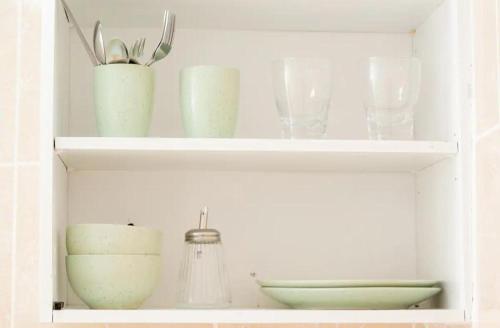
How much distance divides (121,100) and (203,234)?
0.86 ft

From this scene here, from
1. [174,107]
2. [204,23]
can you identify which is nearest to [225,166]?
[174,107]

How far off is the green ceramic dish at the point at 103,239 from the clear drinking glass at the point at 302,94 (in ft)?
0.95

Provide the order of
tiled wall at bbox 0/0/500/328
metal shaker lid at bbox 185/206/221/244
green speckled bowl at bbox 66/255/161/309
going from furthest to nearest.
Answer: tiled wall at bbox 0/0/500/328
metal shaker lid at bbox 185/206/221/244
green speckled bowl at bbox 66/255/161/309

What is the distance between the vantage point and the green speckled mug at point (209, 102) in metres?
1.47

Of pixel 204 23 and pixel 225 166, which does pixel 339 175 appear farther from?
pixel 204 23

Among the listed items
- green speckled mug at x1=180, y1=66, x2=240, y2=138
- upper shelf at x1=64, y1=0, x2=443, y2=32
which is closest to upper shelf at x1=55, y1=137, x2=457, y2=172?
green speckled mug at x1=180, y1=66, x2=240, y2=138

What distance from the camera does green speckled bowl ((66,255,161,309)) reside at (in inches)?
56.1

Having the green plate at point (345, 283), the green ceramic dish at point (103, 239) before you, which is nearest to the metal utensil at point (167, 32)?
the green ceramic dish at point (103, 239)

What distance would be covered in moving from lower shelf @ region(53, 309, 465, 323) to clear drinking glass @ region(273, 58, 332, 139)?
0.28 m

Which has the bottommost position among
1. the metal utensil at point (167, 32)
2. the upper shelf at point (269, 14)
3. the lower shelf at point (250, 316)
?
the lower shelf at point (250, 316)

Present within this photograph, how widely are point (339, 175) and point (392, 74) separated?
0.29 m

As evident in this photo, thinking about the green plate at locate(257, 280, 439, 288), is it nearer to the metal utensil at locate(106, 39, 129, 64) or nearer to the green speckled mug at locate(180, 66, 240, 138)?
the green speckled mug at locate(180, 66, 240, 138)

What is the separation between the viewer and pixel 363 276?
1.67m

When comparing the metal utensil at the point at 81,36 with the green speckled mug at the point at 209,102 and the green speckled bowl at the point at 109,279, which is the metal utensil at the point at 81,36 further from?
the green speckled bowl at the point at 109,279
